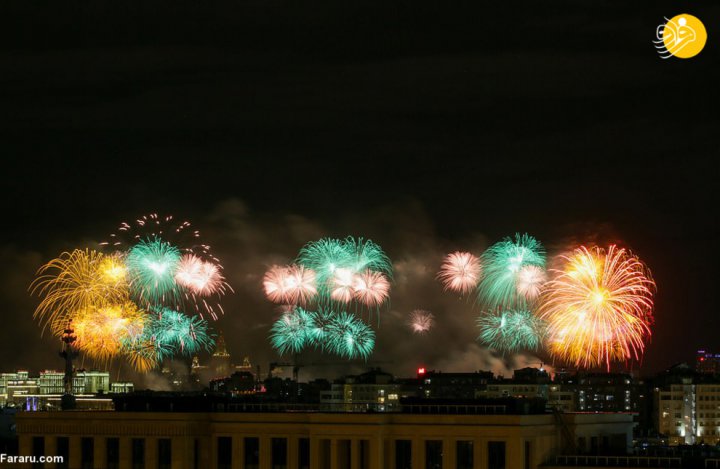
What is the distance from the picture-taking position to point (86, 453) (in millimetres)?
88188

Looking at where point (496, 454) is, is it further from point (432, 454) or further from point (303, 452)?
point (303, 452)

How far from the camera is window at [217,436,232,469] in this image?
8550 centimetres

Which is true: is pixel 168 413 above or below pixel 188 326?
below

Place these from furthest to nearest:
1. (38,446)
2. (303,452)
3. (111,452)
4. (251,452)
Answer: (38,446)
(111,452)
(251,452)
(303,452)

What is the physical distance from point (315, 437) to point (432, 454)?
6.32 metres

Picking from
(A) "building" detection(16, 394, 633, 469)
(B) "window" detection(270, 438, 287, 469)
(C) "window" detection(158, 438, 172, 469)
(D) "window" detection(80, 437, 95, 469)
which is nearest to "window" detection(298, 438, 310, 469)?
(A) "building" detection(16, 394, 633, 469)

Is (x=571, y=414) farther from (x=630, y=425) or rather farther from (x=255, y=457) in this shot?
(x=255, y=457)

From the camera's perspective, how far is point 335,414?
270 feet

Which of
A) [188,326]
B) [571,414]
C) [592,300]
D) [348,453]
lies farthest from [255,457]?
[188,326]

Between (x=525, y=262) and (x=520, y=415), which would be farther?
(x=525, y=262)

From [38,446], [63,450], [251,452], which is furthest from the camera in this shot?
[38,446]

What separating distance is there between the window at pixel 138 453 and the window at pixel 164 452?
3.32ft

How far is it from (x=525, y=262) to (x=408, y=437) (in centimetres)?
5656

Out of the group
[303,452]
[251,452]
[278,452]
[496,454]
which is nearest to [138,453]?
[251,452]
